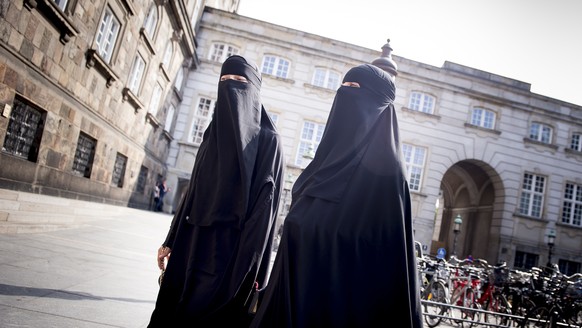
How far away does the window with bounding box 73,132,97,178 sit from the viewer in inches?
362

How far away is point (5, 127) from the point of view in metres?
5.95

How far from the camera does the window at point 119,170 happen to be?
1225 centimetres

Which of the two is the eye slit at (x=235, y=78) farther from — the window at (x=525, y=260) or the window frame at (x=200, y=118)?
the window at (x=525, y=260)

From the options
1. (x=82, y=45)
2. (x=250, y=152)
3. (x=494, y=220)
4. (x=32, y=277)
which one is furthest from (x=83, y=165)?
(x=494, y=220)

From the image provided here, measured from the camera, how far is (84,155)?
9.60 metres

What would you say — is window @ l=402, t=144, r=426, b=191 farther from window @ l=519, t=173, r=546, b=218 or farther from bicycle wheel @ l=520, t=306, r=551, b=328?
bicycle wheel @ l=520, t=306, r=551, b=328

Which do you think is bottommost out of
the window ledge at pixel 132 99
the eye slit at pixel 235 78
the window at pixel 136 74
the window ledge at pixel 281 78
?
the eye slit at pixel 235 78

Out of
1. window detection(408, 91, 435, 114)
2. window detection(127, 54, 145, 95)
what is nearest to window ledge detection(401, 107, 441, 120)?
window detection(408, 91, 435, 114)

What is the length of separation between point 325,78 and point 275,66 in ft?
9.83

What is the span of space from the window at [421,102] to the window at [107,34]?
16.2m

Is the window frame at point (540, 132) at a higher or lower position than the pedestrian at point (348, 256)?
higher

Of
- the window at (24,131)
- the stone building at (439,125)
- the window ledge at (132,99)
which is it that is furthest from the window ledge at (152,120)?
the window at (24,131)

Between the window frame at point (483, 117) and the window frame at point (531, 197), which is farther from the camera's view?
the window frame at point (483, 117)

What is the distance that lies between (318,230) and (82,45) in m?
8.60
